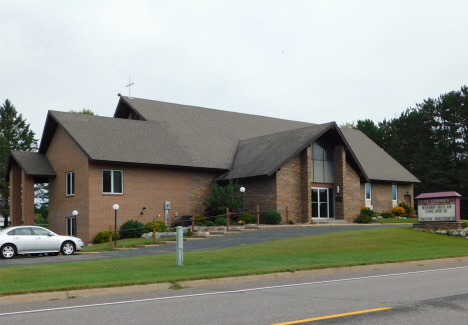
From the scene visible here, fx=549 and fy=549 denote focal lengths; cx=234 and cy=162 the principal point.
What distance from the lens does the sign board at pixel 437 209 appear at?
88.2 feet

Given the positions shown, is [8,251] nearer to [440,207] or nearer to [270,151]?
[270,151]

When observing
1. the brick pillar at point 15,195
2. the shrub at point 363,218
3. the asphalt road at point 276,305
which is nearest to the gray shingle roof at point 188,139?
the brick pillar at point 15,195

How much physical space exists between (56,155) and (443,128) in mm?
57983

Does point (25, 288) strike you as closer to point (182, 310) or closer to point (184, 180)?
point (182, 310)

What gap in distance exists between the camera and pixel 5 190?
70812 millimetres

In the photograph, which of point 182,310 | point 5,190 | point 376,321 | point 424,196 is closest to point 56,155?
point 424,196

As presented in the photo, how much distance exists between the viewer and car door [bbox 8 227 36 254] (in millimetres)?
23656

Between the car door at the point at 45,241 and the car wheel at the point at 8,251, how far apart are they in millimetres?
1037

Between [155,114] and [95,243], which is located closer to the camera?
[95,243]

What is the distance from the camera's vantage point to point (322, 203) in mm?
37219

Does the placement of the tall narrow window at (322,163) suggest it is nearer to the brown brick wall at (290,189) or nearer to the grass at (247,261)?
the brown brick wall at (290,189)

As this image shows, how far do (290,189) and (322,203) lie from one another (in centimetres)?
362

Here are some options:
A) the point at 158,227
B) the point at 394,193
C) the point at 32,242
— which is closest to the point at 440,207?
the point at 158,227

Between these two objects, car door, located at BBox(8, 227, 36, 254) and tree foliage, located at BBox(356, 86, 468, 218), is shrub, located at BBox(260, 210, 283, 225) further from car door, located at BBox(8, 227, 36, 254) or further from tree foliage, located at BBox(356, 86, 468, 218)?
tree foliage, located at BBox(356, 86, 468, 218)
